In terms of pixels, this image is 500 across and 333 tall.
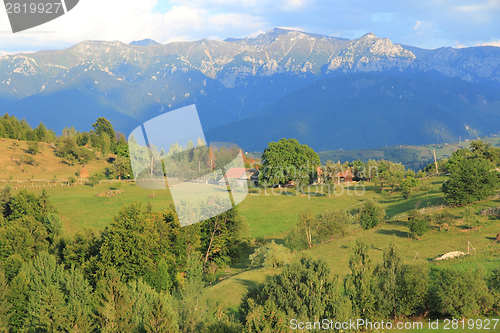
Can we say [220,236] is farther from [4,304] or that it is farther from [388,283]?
[388,283]

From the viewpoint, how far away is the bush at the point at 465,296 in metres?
27.4

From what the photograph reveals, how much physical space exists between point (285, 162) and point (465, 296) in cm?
6727

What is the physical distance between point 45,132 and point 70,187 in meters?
48.3

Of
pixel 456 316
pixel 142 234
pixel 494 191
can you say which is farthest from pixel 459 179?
pixel 142 234

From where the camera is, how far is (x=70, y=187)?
8425 centimetres

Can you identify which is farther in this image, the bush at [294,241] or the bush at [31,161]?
the bush at [31,161]

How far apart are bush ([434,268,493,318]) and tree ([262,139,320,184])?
63.1 meters

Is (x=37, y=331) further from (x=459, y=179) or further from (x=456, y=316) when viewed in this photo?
(x=459, y=179)

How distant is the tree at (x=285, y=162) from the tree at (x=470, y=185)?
39.5 meters

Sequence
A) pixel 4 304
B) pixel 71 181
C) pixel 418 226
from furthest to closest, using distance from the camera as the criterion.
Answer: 1. pixel 71 181
2. pixel 418 226
3. pixel 4 304

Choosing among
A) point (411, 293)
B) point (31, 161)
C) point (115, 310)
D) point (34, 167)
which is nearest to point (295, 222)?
point (411, 293)

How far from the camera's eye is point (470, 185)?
55125mm

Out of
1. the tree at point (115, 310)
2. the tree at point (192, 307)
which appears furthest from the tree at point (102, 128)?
the tree at point (115, 310)

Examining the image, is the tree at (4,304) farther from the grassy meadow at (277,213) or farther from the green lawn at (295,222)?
the green lawn at (295,222)
